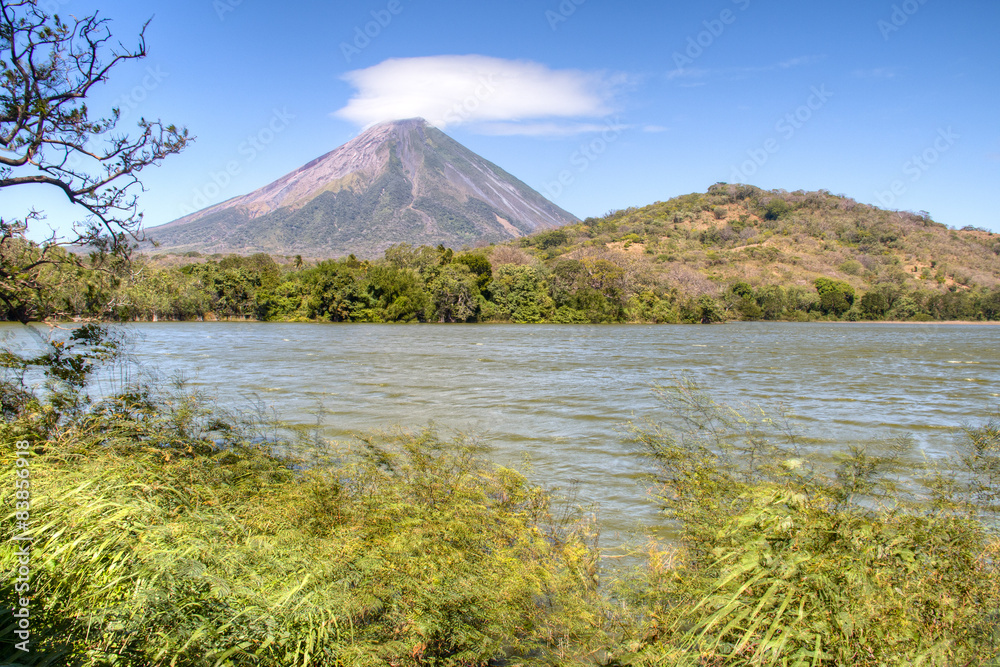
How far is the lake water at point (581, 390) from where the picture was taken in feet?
34.5

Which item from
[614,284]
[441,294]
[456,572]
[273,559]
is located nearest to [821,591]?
[456,572]

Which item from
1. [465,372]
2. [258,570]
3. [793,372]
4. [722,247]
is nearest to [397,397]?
[465,372]

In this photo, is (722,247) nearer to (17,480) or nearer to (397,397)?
(397,397)

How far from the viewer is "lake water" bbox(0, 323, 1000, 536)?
10.5 m

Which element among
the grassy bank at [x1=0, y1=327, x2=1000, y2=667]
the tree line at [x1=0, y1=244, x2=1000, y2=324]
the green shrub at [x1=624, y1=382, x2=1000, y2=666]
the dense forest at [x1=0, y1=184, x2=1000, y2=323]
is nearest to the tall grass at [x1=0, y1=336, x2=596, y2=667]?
the grassy bank at [x1=0, y1=327, x2=1000, y2=667]

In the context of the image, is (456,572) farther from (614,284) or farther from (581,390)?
(614,284)

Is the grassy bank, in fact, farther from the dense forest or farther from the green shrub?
the dense forest

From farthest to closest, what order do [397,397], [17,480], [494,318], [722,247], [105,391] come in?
[722,247] → [494,318] → [397,397] → [105,391] → [17,480]

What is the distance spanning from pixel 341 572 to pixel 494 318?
6293 centimetres

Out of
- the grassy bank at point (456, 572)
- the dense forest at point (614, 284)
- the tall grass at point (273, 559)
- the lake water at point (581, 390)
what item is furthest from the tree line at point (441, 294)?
the grassy bank at point (456, 572)

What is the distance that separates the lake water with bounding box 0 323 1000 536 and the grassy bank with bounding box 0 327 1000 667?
7.27ft

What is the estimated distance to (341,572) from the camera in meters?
4.16

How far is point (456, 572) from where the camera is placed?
14.2ft

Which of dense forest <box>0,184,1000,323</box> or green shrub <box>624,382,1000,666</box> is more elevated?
dense forest <box>0,184,1000,323</box>
